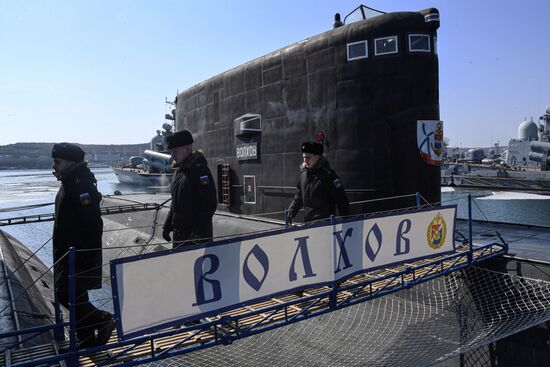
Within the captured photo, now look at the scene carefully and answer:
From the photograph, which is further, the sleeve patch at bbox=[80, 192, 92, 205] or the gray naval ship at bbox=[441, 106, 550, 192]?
the gray naval ship at bbox=[441, 106, 550, 192]

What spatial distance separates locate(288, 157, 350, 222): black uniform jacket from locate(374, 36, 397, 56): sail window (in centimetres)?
264

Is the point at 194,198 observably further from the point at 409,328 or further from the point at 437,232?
the point at 409,328

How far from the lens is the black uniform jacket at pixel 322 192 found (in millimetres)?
5766

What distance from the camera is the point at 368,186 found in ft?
25.0

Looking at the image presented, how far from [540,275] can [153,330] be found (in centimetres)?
524

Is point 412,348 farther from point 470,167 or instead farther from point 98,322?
point 470,167

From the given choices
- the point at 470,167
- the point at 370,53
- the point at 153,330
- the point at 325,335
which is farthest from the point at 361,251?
the point at 470,167

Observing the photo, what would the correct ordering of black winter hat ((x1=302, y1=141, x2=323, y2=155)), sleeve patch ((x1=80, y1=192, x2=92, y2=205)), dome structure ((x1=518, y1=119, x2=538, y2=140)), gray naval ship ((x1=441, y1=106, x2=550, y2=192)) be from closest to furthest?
sleeve patch ((x1=80, y1=192, x2=92, y2=205)) < black winter hat ((x1=302, y1=141, x2=323, y2=155)) < gray naval ship ((x1=441, y1=106, x2=550, y2=192)) < dome structure ((x1=518, y1=119, x2=538, y2=140))

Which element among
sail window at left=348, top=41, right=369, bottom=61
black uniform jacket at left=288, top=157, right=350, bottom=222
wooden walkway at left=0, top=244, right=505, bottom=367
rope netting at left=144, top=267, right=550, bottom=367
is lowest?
rope netting at left=144, top=267, right=550, bottom=367

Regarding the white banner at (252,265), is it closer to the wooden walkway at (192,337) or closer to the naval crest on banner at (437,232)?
the naval crest on banner at (437,232)

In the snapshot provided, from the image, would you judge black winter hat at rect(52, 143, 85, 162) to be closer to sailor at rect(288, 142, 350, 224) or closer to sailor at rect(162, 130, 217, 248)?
sailor at rect(162, 130, 217, 248)

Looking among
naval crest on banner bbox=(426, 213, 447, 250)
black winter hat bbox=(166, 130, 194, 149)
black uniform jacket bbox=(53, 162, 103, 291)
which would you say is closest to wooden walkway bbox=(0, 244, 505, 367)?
naval crest on banner bbox=(426, 213, 447, 250)

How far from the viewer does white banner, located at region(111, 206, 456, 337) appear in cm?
339

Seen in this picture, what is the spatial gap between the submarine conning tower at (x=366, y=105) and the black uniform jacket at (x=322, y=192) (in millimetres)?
1881
